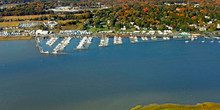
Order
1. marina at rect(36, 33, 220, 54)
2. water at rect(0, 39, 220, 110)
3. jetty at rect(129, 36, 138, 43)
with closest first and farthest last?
water at rect(0, 39, 220, 110) < marina at rect(36, 33, 220, 54) < jetty at rect(129, 36, 138, 43)

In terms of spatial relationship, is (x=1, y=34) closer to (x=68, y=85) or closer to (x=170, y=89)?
(x=68, y=85)

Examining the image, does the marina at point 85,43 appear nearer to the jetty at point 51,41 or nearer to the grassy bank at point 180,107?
the jetty at point 51,41

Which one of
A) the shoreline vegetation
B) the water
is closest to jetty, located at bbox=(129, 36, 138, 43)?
the water

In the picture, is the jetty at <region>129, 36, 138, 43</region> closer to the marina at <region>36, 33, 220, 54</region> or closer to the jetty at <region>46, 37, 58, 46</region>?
the marina at <region>36, 33, 220, 54</region>

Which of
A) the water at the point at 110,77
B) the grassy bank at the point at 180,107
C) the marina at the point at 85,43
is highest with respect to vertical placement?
the marina at the point at 85,43

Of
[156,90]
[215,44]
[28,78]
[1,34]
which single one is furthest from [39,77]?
[215,44]

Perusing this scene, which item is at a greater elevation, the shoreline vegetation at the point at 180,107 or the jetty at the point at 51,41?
the jetty at the point at 51,41

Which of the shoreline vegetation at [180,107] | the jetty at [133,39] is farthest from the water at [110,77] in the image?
the jetty at [133,39]

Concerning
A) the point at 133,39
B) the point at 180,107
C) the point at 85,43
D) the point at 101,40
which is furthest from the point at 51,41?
the point at 180,107

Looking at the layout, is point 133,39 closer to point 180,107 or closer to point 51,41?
point 51,41
